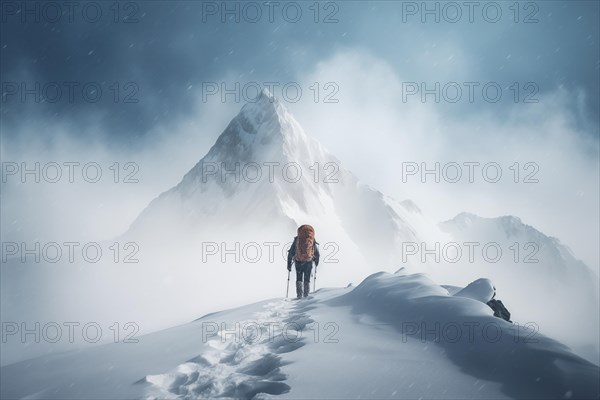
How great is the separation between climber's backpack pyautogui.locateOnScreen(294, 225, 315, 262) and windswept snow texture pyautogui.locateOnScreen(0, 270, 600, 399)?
200 inches

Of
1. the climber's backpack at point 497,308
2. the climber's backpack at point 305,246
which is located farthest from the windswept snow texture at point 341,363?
the climber's backpack at point 305,246

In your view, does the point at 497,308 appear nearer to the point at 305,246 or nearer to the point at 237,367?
the point at 305,246

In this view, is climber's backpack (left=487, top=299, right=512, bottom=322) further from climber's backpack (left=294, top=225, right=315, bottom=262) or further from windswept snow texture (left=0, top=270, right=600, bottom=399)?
climber's backpack (left=294, top=225, right=315, bottom=262)

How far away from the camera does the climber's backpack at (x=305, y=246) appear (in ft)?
37.8

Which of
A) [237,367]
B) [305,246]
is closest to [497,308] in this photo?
[305,246]

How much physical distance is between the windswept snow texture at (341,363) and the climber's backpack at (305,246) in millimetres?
5083

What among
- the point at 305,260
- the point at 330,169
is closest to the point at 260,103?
the point at 330,169

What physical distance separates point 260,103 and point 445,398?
179m

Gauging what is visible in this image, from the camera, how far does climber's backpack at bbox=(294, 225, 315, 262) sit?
11516 mm

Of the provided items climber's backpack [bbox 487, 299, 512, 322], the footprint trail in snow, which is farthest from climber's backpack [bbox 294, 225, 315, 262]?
climber's backpack [bbox 487, 299, 512, 322]

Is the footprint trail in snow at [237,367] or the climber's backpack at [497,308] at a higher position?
the footprint trail in snow at [237,367]

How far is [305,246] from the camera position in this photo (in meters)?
11.6

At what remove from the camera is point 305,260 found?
1152 cm

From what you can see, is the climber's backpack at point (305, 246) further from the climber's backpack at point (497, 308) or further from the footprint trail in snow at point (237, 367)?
the climber's backpack at point (497, 308)
